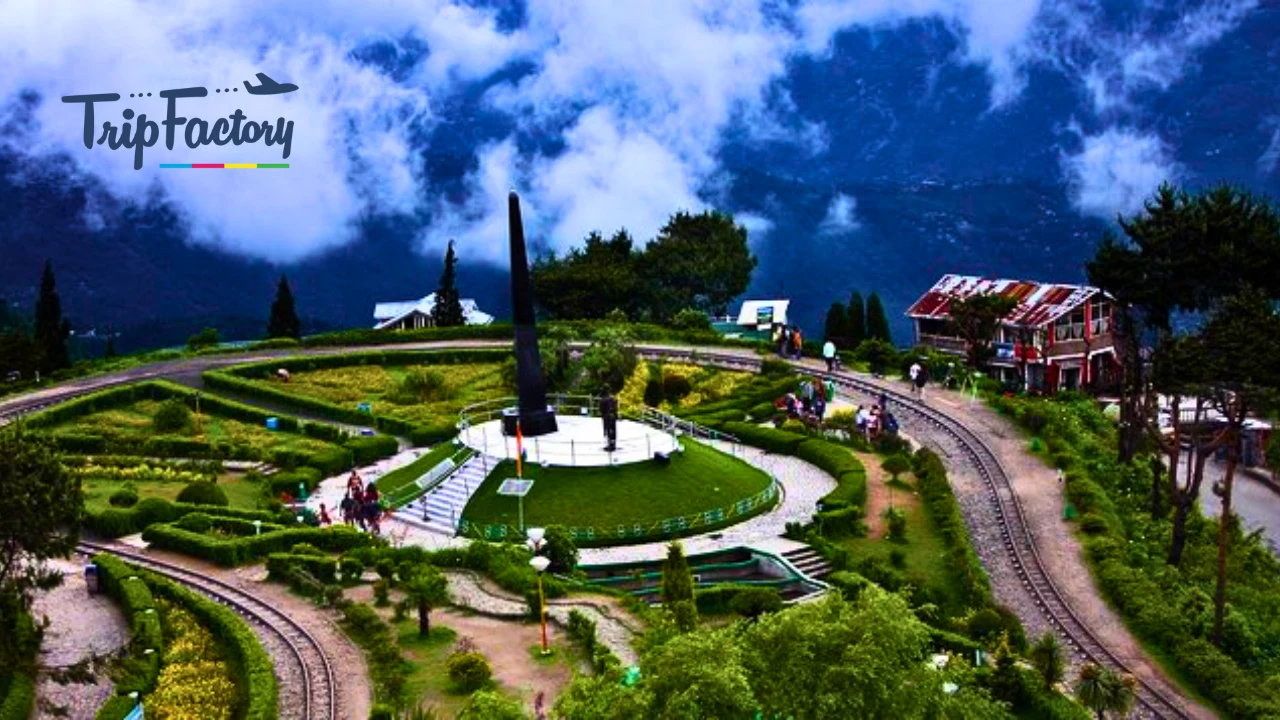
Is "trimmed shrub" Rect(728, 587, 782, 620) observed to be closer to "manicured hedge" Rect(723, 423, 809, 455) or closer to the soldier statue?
the soldier statue

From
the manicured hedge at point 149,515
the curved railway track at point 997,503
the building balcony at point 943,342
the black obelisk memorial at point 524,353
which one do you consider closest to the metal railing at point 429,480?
the black obelisk memorial at point 524,353

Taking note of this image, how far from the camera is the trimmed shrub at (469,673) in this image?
38.7 m

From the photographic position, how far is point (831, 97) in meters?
191

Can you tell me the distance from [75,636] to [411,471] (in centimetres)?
1711

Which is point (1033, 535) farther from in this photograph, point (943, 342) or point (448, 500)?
point (943, 342)

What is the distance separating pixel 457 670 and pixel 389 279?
356 feet

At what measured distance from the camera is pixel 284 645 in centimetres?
4194

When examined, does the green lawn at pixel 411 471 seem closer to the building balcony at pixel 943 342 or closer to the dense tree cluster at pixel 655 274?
the dense tree cluster at pixel 655 274

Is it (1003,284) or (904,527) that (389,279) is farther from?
(904,527)

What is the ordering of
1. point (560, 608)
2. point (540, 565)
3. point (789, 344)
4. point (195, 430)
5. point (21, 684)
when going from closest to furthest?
point (540, 565) < point (21, 684) < point (560, 608) < point (195, 430) < point (789, 344)

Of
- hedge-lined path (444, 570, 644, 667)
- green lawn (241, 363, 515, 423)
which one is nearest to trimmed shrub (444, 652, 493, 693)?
hedge-lined path (444, 570, 644, 667)

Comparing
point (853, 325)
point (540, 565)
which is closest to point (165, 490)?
point (540, 565)

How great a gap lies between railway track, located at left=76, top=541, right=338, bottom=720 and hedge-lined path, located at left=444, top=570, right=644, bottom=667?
5088 mm

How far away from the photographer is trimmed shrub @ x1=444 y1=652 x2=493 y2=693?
38656 mm
